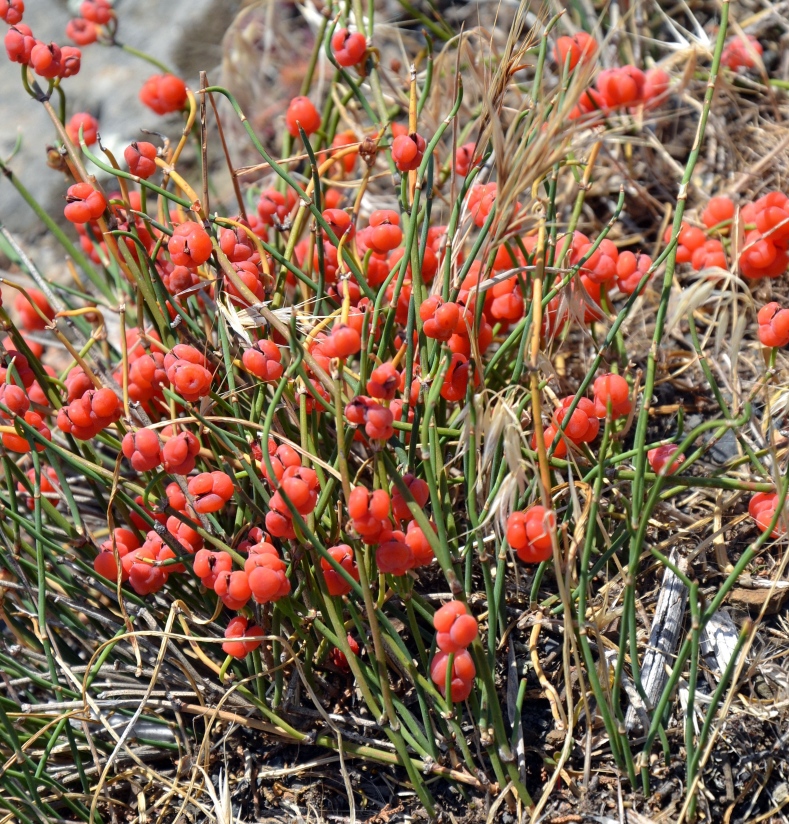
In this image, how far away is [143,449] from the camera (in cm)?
117

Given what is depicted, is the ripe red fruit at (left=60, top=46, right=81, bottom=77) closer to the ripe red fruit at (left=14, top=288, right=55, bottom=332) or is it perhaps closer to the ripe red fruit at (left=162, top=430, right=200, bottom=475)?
the ripe red fruit at (left=14, top=288, right=55, bottom=332)

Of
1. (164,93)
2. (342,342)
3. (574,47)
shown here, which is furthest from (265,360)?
(574,47)

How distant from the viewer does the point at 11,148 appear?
2938mm

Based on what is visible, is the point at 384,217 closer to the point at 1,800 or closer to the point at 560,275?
the point at 560,275

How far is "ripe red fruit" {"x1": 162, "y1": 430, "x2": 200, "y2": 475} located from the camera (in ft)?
3.76

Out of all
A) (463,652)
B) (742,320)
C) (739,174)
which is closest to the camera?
(742,320)

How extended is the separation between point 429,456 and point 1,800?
2.68 feet

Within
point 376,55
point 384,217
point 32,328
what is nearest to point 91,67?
point 32,328

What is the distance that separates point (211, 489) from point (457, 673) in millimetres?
406

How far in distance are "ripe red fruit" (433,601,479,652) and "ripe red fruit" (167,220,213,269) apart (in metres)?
0.58

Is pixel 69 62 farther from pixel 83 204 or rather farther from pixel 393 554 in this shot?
pixel 393 554

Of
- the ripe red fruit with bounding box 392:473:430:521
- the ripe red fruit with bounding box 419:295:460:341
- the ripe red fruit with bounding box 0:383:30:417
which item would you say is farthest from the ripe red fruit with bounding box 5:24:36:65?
the ripe red fruit with bounding box 392:473:430:521

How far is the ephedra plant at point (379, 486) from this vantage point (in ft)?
3.58

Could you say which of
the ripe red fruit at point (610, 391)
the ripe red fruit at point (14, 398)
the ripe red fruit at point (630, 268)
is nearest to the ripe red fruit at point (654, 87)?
the ripe red fruit at point (630, 268)
